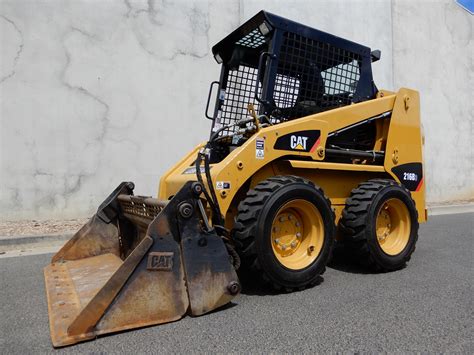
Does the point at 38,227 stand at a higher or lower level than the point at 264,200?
lower

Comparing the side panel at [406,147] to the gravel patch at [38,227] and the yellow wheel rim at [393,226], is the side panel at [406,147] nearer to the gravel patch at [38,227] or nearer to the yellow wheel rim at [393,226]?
the yellow wheel rim at [393,226]

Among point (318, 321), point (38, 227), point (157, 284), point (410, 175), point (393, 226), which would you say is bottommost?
point (318, 321)

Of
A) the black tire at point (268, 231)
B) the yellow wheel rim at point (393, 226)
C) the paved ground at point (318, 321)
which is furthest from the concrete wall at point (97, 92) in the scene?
the black tire at point (268, 231)

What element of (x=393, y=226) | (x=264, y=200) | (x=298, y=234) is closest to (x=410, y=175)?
(x=393, y=226)

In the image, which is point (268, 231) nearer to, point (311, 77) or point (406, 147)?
point (311, 77)

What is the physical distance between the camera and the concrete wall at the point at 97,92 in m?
7.53

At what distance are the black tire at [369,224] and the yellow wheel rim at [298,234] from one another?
1.80ft

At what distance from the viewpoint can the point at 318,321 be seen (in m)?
2.93

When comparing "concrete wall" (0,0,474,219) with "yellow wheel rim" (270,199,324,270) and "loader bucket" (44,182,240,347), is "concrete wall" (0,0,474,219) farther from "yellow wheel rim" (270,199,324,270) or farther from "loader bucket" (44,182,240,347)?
"yellow wheel rim" (270,199,324,270)

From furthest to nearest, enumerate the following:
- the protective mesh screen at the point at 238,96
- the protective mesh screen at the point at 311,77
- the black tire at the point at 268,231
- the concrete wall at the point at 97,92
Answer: the concrete wall at the point at 97,92
the protective mesh screen at the point at 238,96
the protective mesh screen at the point at 311,77
the black tire at the point at 268,231

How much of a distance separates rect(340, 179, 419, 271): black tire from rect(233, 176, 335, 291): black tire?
0.60 meters

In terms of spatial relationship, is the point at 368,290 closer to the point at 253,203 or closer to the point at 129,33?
the point at 253,203

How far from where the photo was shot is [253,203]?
3.44 m

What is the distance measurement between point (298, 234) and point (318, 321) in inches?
42.0
